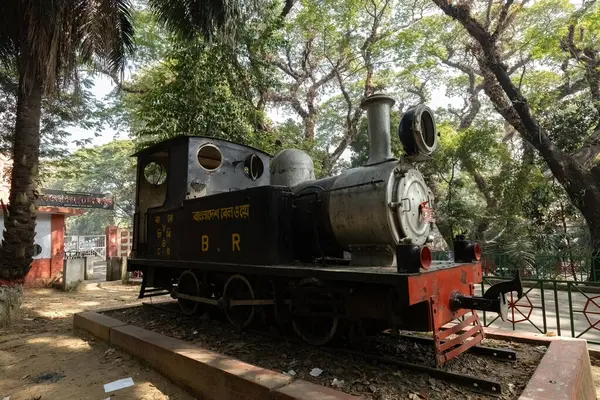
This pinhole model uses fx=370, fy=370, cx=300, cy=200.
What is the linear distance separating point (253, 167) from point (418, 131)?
10.6ft

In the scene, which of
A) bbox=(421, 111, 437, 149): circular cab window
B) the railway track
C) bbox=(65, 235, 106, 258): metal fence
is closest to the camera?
the railway track

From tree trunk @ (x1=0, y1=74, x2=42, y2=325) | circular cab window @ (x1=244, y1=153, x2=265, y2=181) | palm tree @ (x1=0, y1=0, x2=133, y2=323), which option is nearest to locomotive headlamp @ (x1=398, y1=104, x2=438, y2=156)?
circular cab window @ (x1=244, y1=153, x2=265, y2=181)

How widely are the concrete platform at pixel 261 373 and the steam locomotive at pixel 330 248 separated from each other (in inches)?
24.9

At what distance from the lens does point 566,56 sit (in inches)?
525

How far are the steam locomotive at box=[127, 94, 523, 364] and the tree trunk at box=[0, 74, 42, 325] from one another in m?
3.20

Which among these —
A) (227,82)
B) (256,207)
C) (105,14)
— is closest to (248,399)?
(256,207)

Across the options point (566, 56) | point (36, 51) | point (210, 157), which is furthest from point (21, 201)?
point (566, 56)

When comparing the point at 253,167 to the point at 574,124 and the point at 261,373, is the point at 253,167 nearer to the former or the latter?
the point at 261,373

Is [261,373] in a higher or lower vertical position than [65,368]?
higher

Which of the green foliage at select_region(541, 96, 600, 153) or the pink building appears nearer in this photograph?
the pink building

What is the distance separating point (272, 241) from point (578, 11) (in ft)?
44.7

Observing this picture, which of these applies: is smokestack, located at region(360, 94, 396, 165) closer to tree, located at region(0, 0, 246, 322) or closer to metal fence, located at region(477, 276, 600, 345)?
metal fence, located at region(477, 276, 600, 345)

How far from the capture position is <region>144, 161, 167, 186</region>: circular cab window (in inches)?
269

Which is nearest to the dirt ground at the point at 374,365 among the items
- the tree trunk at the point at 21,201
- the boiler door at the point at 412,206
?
the boiler door at the point at 412,206
